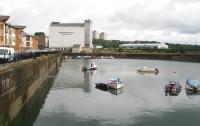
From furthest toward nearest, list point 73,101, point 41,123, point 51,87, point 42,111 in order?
point 51,87 < point 73,101 < point 42,111 < point 41,123

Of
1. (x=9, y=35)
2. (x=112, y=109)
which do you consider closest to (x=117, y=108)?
(x=112, y=109)

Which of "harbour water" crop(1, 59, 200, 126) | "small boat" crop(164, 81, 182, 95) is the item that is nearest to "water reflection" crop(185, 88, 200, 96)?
"harbour water" crop(1, 59, 200, 126)

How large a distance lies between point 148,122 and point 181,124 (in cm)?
360

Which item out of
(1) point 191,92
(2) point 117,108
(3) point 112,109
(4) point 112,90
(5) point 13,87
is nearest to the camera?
(5) point 13,87

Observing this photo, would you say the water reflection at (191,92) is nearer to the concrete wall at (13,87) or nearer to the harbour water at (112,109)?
the harbour water at (112,109)

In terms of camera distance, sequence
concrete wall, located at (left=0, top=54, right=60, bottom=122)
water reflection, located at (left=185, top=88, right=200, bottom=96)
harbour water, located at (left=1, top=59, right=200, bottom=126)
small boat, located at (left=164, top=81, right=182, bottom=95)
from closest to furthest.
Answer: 1. concrete wall, located at (left=0, top=54, right=60, bottom=122)
2. harbour water, located at (left=1, top=59, right=200, bottom=126)
3. water reflection, located at (left=185, top=88, right=200, bottom=96)
4. small boat, located at (left=164, top=81, right=182, bottom=95)

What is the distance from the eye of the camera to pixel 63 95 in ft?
193

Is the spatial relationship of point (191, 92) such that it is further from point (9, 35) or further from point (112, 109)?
point (9, 35)

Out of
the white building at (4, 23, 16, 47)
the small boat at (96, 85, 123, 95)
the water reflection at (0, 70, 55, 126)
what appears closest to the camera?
the water reflection at (0, 70, 55, 126)

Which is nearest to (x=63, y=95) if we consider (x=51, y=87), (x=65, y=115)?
(x=51, y=87)

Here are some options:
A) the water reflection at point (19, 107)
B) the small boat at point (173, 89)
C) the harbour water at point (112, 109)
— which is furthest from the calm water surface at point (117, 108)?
Result: the water reflection at point (19, 107)

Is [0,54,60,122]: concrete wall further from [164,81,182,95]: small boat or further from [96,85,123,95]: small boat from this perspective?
[164,81,182,95]: small boat

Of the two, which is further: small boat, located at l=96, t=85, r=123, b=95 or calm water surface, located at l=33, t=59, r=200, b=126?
small boat, located at l=96, t=85, r=123, b=95

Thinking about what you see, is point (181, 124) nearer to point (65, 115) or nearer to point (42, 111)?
point (65, 115)
